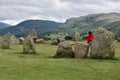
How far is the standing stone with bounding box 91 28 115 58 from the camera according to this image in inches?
1521

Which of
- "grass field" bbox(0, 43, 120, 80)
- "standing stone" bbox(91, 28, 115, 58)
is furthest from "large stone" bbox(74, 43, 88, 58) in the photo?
"grass field" bbox(0, 43, 120, 80)

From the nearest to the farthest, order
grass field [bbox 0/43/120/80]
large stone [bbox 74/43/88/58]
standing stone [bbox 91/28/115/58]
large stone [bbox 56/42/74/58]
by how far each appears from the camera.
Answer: grass field [bbox 0/43/120/80]
standing stone [bbox 91/28/115/58]
large stone [bbox 74/43/88/58]
large stone [bbox 56/42/74/58]

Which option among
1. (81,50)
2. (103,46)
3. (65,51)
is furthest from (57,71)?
(65,51)

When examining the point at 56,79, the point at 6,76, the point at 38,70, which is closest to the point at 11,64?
the point at 38,70

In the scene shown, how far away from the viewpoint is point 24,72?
27.7 meters

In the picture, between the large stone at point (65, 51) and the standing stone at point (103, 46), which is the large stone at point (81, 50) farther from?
the large stone at point (65, 51)

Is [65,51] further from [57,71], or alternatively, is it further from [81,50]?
[57,71]

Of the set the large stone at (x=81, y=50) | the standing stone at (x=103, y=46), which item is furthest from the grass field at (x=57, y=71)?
the large stone at (x=81, y=50)

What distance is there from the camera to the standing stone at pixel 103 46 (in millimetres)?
38644

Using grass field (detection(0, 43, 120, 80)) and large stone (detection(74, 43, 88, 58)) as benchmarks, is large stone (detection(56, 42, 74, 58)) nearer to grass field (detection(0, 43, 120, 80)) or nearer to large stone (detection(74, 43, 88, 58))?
large stone (detection(74, 43, 88, 58))

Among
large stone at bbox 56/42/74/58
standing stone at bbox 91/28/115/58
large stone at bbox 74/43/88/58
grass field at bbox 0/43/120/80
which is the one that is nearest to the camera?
grass field at bbox 0/43/120/80

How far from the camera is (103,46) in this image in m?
38.8

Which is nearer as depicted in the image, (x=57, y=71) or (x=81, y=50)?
(x=57, y=71)

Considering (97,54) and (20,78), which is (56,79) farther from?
(97,54)
